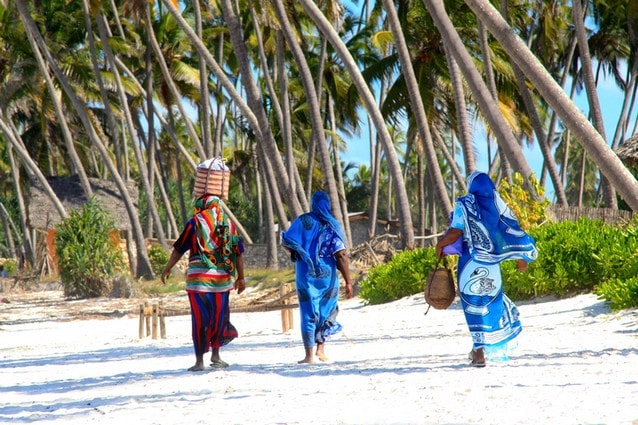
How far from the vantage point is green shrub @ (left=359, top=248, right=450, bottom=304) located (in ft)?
48.3

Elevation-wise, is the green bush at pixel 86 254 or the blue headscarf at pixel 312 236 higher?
the green bush at pixel 86 254

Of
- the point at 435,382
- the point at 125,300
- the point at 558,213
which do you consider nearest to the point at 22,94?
the point at 125,300

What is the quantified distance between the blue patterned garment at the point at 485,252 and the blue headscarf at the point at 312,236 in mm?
1383

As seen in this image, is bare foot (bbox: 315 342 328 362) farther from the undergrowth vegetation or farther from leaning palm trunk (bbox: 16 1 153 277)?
leaning palm trunk (bbox: 16 1 153 277)

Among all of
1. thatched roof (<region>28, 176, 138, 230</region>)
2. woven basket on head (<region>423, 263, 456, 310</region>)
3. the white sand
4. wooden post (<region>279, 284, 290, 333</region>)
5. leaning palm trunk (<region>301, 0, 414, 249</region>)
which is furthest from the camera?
thatched roof (<region>28, 176, 138, 230</region>)

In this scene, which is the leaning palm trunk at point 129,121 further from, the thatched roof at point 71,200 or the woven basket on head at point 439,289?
the woven basket on head at point 439,289

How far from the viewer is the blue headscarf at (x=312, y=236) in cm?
791

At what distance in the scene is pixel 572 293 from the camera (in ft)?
38.5

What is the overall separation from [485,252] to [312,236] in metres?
1.65

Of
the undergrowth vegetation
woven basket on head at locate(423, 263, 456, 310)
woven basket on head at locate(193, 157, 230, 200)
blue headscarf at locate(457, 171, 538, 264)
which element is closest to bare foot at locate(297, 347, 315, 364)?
woven basket on head at locate(423, 263, 456, 310)

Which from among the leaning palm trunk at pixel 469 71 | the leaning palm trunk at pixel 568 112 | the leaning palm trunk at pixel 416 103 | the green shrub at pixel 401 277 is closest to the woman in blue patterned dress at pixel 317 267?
the leaning palm trunk at pixel 568 112

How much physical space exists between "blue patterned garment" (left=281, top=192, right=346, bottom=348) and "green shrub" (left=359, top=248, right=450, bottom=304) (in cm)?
668

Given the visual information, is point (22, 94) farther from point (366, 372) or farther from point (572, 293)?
point (366, 372)

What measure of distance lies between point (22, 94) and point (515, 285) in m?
27.0
